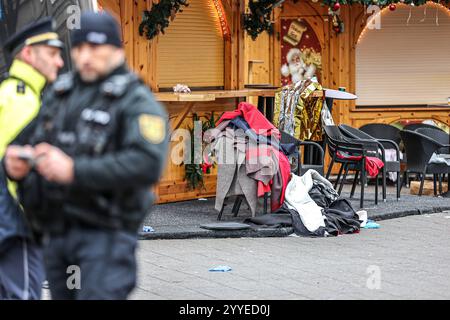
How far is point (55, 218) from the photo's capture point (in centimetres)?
486

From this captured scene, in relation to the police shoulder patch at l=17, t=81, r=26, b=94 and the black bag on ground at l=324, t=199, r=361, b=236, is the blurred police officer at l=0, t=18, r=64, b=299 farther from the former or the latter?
the black bag on ground at l=324, t=199, r=361, b=236

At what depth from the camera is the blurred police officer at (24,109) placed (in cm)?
595

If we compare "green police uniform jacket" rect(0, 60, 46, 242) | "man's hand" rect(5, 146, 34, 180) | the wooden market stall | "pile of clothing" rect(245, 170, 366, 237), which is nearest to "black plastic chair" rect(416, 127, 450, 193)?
the wooden market stall

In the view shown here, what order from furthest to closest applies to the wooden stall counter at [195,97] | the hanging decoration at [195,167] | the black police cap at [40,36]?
the hanging decoration at [195,167] → the wooden stall counter at [195,97] → the black police cap at [40,36]

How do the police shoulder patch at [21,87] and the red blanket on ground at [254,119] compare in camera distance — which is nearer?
the police shoulder patch at [21,87]

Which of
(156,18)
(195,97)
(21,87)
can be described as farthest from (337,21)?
(21,87)

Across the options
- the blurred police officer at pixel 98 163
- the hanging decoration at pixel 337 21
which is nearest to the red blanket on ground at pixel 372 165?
the hanging decoration at pixel 337 21

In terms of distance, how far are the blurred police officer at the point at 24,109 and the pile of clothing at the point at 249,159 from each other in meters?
6.89

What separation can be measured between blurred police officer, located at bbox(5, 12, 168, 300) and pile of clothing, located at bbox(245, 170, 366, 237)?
7.69m

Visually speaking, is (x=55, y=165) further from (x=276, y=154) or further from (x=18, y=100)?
(x=276, y=154)

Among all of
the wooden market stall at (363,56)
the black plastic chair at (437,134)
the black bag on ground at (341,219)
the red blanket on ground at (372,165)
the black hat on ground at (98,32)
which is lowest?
the black bag on ground at (341,219)

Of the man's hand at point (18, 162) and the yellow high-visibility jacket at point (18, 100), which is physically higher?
the yellow high-visibility jacket at point (18, 100)

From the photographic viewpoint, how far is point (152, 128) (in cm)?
460

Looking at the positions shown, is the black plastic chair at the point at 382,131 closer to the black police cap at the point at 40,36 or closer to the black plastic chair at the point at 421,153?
the black plastic chair at the point at 421,153
